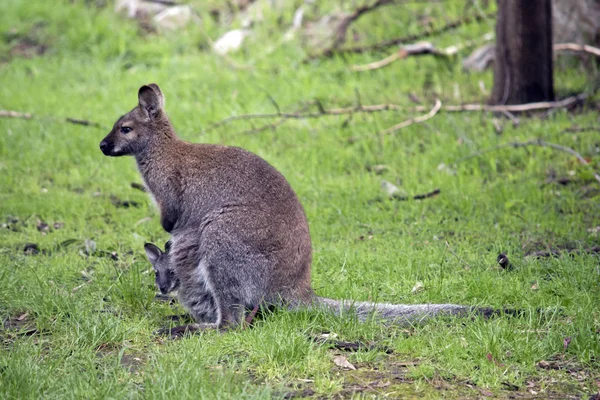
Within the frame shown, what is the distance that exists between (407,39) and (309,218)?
4.58m

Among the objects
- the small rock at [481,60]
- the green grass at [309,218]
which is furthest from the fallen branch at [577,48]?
the small rock at [481,60]

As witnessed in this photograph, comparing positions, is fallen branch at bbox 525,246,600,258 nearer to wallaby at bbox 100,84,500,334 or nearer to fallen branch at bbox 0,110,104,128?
wallaby at bbox 100,84,500,334

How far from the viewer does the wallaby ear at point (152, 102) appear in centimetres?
595

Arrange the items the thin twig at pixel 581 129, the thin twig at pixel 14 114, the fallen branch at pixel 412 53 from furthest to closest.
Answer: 1. the fallen branch at pixel 412 53
2. the thin twig at pixel 14 114
3. the thin twig at pixel 581 129

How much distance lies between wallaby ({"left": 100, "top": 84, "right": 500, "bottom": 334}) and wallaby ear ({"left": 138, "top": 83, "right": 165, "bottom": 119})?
0.35m

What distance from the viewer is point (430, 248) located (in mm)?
6531

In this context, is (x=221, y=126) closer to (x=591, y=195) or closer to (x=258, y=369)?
(x=591, y=195)

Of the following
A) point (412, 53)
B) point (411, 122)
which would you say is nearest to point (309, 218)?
point (411, 122)

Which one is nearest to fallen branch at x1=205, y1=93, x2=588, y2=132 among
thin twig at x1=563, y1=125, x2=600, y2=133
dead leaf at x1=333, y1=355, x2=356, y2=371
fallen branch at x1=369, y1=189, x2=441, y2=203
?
thin twig at x1=563, y1=125, x2=600, y2=133

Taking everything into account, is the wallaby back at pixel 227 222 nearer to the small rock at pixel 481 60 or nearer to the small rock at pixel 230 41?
the small rock at pixel 481 60

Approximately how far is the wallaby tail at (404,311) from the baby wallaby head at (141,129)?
1.85m

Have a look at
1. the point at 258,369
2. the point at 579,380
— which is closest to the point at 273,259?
the point at 258,369

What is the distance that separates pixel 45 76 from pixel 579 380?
9.54 metres

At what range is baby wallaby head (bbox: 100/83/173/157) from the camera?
5.93 m
